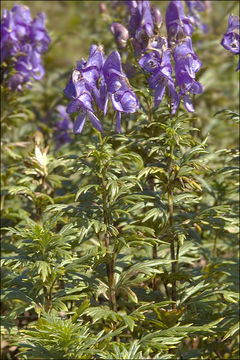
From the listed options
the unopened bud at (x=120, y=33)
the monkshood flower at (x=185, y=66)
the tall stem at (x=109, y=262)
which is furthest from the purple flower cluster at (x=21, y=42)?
the tall stem at (x=109, y=262)

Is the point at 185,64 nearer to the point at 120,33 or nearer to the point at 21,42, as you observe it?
the point at 120,33

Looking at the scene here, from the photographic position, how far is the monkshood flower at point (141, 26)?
8.36ft


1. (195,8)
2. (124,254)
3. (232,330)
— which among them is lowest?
(232,330)

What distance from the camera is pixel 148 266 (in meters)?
2.25

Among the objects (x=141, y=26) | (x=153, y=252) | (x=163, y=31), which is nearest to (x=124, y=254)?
(x=153, y=252)

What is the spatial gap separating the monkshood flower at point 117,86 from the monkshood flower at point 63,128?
1.93m

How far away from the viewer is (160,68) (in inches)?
89.4

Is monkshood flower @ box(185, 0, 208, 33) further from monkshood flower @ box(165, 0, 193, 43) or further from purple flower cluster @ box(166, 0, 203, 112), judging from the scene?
purple flower cluster @ box(166, 0, 203, 112)

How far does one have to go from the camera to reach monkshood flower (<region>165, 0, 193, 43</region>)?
251 centimetres

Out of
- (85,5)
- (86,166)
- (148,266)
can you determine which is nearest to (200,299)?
(148,266)

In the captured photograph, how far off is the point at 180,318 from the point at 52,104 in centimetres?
260

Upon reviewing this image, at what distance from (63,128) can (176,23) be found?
181cm

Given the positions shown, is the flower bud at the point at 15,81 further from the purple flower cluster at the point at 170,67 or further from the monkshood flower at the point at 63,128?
the purple flower cluster at the point at 170,67

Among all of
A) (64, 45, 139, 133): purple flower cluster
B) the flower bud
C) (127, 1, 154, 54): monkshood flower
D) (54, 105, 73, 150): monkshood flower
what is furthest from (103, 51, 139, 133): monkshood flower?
(54, 105, 73, 150): monkshood flower
